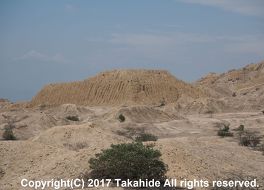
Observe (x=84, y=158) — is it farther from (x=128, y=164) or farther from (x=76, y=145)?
(x=76, y=145)

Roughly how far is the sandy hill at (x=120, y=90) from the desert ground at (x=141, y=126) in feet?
0.54

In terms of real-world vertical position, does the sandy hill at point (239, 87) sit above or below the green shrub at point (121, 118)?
above

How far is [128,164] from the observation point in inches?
470

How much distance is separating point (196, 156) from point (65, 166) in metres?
4.41

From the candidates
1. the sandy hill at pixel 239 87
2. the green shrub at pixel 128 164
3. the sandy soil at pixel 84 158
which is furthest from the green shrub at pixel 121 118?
the green shrub at pixel 128 164

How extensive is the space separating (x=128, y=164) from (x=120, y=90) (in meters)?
71.7

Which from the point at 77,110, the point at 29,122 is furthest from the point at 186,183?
the point at 77,110

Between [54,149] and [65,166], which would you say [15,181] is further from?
[54,149]

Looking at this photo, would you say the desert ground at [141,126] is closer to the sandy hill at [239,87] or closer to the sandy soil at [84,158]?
the sandy soil at [84,158]

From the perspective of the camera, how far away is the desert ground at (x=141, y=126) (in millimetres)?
Result: 14547

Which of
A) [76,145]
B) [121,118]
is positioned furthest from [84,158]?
[121,118]

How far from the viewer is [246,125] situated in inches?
1774

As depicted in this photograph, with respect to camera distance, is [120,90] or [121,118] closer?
[121,118]

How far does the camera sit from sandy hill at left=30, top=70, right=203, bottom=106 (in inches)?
3250
